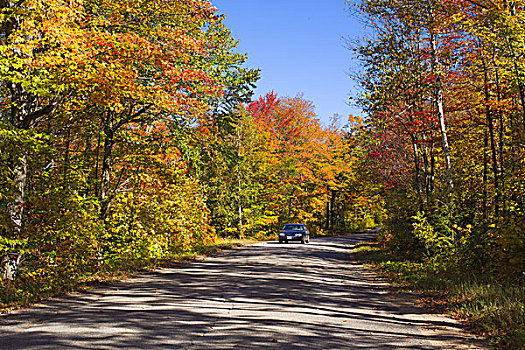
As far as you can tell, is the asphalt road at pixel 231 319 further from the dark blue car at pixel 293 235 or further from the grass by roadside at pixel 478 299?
the dark blue car at pixel 293 235

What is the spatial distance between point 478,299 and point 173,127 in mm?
11308

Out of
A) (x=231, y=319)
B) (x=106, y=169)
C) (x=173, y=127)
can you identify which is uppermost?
(x=173, y=127)

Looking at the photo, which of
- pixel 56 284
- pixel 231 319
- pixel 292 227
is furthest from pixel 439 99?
pixel 292 227

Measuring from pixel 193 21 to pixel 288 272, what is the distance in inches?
412

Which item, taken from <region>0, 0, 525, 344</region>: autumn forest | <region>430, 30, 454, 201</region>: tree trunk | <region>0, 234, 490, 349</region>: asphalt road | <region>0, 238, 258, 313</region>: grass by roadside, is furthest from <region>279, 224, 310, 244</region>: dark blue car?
<region>0, 234, 490, 349</region>: asphalt road

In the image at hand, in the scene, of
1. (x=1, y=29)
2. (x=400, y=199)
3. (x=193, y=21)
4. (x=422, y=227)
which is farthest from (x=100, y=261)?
(x=400, y=199)

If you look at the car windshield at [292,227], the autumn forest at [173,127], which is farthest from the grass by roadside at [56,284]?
the car windshield at [292,227]

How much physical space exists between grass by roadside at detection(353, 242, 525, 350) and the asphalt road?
0.46 metres

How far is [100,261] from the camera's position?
14.7 m

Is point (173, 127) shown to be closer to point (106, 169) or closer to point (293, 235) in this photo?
point (106, 169)

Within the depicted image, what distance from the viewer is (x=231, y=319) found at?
26.4 ft

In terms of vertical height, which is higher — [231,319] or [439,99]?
[439,99]

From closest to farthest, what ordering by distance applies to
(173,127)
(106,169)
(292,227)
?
(173,127) → (106,169) → (292,227)

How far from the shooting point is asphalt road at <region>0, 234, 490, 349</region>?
647 centimetres
